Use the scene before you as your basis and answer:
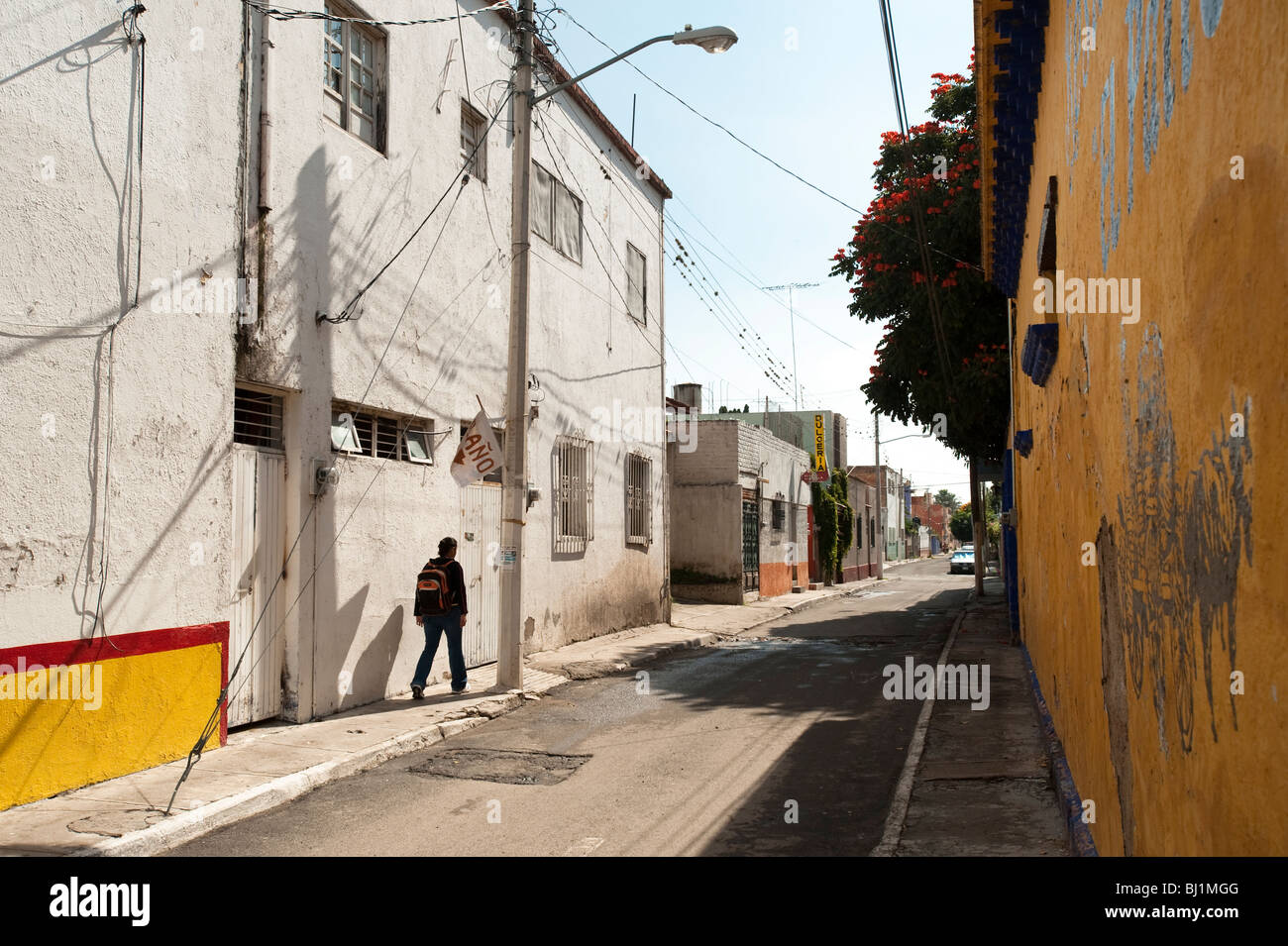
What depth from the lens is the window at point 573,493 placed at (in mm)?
15484

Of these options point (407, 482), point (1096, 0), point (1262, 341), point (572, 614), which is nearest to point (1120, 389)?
point (1096, 0)

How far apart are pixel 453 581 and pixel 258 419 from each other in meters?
2.57

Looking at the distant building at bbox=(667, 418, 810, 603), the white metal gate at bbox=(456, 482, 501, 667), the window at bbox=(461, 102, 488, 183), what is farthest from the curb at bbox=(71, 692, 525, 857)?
the distant building at bbox=(667, 418, 810, 603)

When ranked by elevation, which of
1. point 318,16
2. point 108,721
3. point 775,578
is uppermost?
point 318,16

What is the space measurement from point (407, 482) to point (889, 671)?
6313 mm

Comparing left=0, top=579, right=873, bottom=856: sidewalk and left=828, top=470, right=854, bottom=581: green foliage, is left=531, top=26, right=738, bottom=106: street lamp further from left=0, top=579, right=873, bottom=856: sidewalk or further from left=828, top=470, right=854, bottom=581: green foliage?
left=828, top=470, right=854, bottom=581: green foliage

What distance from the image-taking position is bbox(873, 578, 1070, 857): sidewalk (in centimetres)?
582

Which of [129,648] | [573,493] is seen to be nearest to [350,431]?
[129,648]

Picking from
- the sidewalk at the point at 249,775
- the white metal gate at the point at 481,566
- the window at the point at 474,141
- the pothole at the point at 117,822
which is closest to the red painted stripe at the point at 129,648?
the sidewalk at the point at 249,775

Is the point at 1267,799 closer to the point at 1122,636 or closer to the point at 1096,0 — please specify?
the point at 1122,636

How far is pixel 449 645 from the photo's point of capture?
417 inches

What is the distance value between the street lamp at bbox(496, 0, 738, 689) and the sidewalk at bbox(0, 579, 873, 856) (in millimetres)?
566

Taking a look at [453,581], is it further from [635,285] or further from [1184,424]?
[635,285]

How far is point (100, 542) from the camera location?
280 inches
